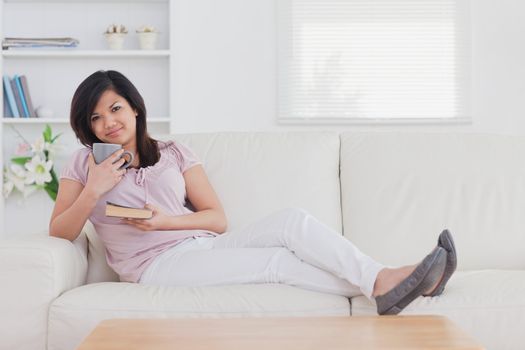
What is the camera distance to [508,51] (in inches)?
179

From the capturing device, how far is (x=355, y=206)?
8.71 ft

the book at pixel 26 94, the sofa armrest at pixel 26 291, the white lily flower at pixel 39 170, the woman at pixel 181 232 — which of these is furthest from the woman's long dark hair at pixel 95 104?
the book at pixel 26 94

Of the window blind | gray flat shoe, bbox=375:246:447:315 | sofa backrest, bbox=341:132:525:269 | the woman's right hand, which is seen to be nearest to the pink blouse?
the woman's right hand

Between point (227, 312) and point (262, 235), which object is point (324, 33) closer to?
point (262, 235)

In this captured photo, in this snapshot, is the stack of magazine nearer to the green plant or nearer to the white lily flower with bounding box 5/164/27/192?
the green plant

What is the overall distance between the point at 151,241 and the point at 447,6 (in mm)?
2879

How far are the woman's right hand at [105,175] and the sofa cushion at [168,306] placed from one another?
1.12ft

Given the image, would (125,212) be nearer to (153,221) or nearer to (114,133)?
(153,221)

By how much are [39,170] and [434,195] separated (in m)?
2.42

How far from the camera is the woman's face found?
2469mm

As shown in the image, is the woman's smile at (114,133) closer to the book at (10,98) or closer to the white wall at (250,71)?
the white wall at (250,71)

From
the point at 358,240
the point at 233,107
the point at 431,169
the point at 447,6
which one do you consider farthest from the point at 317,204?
the point at 447,6

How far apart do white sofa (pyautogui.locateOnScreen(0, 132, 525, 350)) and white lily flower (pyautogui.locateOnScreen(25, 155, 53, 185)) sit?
1.68 m

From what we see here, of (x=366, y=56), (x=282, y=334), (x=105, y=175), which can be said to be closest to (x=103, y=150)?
(x=105, y=175)
